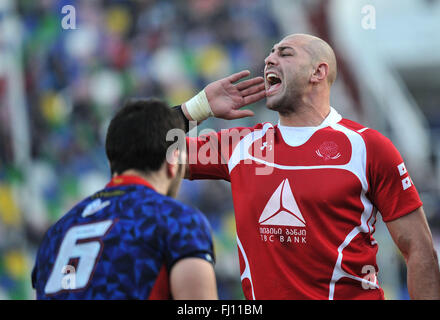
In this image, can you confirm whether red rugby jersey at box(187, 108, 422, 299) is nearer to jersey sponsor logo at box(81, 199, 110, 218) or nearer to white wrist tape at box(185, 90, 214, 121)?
white wrist tape at box(185, 90, 214, 121)

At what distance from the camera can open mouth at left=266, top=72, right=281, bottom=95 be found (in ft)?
12.0

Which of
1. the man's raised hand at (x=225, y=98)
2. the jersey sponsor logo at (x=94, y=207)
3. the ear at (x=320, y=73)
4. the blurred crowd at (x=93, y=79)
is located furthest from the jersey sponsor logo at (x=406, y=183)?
the blurred crowd at (x=93, y=79)

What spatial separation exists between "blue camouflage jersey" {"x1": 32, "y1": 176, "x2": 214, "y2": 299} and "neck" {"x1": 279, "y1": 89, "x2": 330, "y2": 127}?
1409 millimetres

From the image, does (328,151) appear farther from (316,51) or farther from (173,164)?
(173,164)

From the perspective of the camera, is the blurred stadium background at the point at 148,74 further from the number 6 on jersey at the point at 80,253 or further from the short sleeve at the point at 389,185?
the number 6 on jersey at the point at 80,253

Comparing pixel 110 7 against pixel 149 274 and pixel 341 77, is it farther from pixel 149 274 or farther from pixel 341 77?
pixel 149 274

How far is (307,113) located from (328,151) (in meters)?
0.31

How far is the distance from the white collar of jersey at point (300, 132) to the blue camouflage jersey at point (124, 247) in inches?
50.6

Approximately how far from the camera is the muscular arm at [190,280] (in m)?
2.24

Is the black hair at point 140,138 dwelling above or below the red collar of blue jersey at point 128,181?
above

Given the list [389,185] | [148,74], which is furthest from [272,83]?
[148,74]

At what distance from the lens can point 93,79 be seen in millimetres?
10531

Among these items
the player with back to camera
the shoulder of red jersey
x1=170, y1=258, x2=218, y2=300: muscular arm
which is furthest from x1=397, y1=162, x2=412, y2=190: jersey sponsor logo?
x1=170, y1=258, x2=218, y2=300: muscular arm

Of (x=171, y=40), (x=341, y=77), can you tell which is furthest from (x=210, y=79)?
(x=341, y=77)
